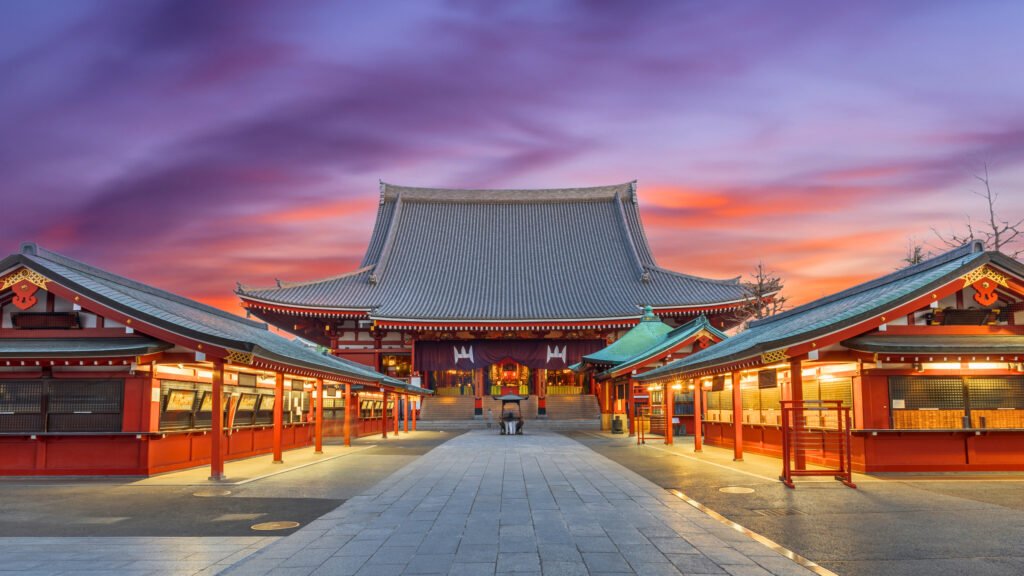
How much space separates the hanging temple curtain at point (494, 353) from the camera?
50438 millimetres

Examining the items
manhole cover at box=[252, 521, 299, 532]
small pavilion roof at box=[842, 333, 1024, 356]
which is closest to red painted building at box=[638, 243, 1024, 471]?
small pavilion roof at box=[842, 333, 1024, 356]

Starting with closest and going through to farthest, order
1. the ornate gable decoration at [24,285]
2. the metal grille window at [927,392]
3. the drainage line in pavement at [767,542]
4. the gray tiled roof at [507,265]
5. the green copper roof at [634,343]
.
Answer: the drainage line in pavement at [767,542] → the metal grille window at [927,392] → the ornate gable decoration at [24,285] → the green copper roof at [634,343] → the gray tiled roof at [507,265]

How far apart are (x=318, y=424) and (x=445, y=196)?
40.4 meters

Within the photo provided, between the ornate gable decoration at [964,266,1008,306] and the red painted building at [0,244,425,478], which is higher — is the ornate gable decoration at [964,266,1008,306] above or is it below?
above

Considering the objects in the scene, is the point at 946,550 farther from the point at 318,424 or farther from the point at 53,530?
the point at 318,424

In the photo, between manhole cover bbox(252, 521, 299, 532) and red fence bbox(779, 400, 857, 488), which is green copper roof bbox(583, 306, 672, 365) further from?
manhole cover bbox(252, 521, 299, 532)

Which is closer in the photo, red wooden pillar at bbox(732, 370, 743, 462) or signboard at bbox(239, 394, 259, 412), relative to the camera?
red wooden pillar at bbox(732, 370, 743, 462)

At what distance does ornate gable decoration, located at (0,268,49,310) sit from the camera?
1727 centimetres

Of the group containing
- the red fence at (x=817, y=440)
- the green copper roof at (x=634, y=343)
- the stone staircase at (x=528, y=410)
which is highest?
the green copper roof at (x=634, y=343)

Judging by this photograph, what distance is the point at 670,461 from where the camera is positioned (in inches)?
841

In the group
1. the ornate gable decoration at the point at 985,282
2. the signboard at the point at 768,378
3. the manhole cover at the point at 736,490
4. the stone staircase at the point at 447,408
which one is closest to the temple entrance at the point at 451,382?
the stone staircase at the point at 447,408

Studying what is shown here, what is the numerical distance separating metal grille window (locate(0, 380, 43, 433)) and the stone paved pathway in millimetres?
8418

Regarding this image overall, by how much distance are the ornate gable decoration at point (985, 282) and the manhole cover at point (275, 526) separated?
1483 cm

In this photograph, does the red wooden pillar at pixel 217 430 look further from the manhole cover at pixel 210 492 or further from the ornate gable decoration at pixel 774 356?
the ornate gable decoration at pixel 774 356
